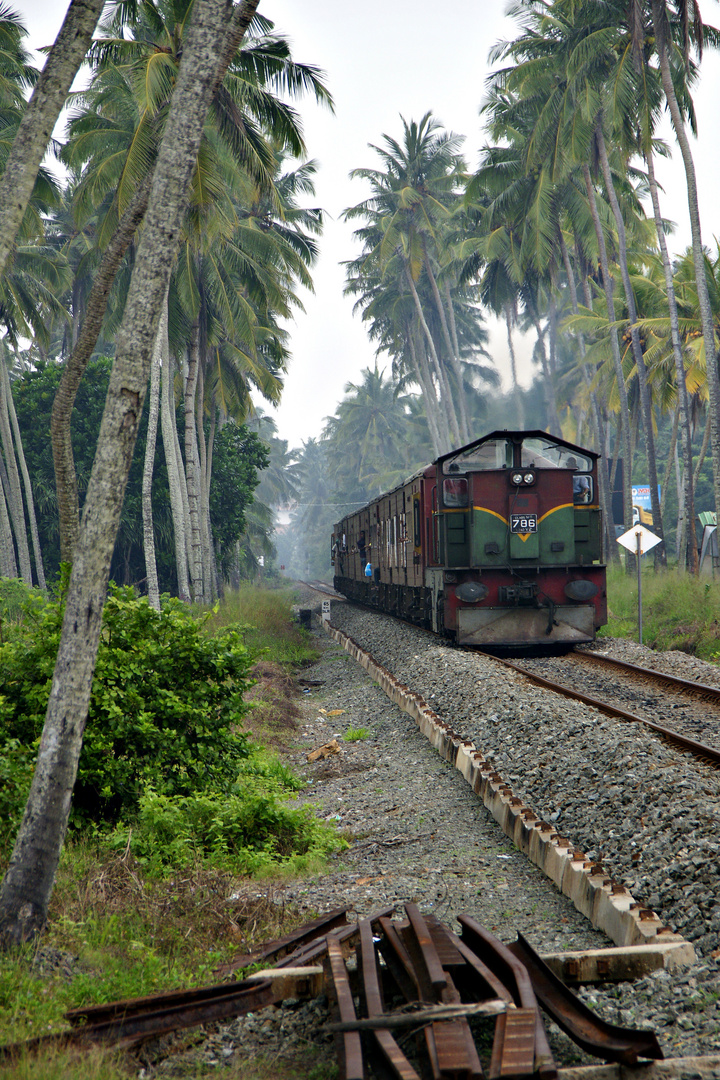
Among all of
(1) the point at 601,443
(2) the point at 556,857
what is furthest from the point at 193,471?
(2) the point at 556,857

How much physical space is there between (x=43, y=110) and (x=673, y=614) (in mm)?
15787

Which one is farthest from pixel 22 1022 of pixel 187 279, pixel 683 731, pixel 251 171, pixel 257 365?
pixel 257 365

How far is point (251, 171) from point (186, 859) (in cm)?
1566

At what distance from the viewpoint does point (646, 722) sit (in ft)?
28.4

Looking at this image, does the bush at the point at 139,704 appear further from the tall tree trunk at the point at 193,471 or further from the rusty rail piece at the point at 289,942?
the tall tree trunk at the point at 193,471

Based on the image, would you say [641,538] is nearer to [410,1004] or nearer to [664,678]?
[664,678]

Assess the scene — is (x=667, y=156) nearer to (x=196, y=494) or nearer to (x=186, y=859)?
(x=196, y=494)

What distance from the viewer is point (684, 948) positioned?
417 centimetres

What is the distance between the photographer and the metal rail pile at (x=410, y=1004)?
121 inches

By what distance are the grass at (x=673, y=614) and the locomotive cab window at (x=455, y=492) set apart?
211 inches

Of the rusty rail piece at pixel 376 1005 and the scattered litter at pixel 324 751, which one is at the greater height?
the rusty rail piece at pixel 376 1005

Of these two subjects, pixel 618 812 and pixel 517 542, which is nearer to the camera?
pixel 618 812

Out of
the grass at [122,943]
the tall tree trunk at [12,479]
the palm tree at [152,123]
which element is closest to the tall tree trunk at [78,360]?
the palm tree at [152,123]

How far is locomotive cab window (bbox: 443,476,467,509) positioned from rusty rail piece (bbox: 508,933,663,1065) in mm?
11327
